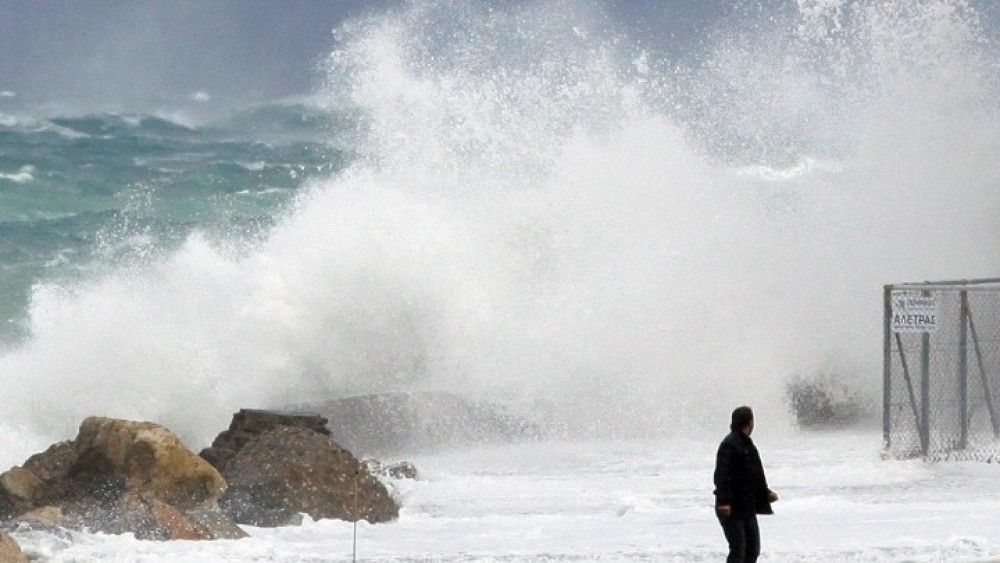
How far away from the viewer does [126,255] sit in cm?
3928

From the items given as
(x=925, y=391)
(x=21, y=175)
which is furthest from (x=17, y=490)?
(x=21, y=175)

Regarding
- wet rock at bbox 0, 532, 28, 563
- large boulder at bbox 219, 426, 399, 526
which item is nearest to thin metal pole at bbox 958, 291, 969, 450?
large boulder at bbox 219, 426, 399, 526

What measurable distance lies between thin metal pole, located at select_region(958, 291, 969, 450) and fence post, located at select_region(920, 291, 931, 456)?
28 cm

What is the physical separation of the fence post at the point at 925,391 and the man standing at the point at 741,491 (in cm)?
696

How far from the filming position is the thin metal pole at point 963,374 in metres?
15.7

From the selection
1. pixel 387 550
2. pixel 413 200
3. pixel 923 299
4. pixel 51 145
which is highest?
pixel 51 145

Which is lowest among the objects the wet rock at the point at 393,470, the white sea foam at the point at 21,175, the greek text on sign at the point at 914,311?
the wet rock at the point at 393,470

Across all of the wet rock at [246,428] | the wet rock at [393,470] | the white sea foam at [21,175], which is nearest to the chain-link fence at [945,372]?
the wet rock at [393,470]

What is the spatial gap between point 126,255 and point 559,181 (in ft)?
49.4

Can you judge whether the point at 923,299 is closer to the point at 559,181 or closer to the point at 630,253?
the point at 630,253

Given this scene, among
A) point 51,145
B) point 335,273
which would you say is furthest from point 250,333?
point 51,145

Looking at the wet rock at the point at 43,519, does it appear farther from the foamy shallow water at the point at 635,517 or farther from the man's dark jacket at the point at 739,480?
the man's dark jacket at the point at 739,480

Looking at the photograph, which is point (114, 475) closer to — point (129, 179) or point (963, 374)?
point (963, 374)

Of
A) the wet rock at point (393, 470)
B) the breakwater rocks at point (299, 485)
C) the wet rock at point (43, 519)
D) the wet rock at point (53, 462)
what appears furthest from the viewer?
the wet rock at point (393, 470)
